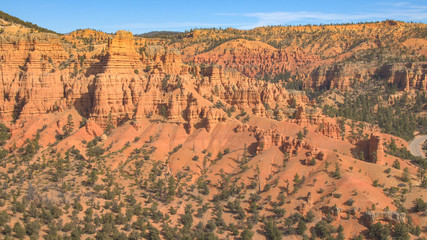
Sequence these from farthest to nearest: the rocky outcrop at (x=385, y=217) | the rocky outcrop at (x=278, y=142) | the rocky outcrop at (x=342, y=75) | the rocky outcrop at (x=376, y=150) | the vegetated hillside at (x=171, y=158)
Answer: the rocky outcrop at (x=342, y=75) < the rocky outcrop at (x=376, y=150) < the rocky outcrop at (x=278, y=142) < the vegetated hillside at (x=171, y=158) < the rocky outcrop at (x=385, y=217)

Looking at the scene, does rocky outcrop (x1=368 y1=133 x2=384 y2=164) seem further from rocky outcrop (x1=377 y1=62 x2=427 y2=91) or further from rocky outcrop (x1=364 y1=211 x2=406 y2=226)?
rocky outcrop (x1=377 y1=62 x2=427 y2=91)

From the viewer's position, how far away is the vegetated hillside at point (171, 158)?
137 ft

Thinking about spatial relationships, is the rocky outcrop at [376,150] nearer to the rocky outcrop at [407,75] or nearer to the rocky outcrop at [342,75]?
the rocky outcrop at [407,75]

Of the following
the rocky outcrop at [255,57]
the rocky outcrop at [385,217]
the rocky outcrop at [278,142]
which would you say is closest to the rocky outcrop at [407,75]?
the rocky outcrop at [255,57]

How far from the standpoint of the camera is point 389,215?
39562 mm

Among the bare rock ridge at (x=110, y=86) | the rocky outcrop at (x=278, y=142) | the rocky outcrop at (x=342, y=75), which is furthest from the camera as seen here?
the rocky outcrop at (x=342, y=75)

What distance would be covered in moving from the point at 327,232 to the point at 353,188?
22.2 ft

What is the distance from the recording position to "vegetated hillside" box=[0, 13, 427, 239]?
137 feet

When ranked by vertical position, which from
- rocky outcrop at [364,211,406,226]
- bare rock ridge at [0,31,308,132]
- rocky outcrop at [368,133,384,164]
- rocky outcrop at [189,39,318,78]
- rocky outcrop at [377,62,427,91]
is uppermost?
rocky outcrop at [189,39,318,78]

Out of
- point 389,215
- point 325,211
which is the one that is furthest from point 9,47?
point 389,215

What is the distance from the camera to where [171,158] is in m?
55.8

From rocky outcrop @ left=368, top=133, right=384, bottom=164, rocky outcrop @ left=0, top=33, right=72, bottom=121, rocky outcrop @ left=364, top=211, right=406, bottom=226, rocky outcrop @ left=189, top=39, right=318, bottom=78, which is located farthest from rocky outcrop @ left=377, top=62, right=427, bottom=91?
rocky outcrop @ left=0, top=33, right=72, bottom=121

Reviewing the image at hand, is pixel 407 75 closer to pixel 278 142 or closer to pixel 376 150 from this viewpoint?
pixel 376 150

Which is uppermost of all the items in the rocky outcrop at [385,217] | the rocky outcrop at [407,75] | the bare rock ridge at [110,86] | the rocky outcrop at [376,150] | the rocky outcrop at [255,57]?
the rocky outcrop at [255,57]
